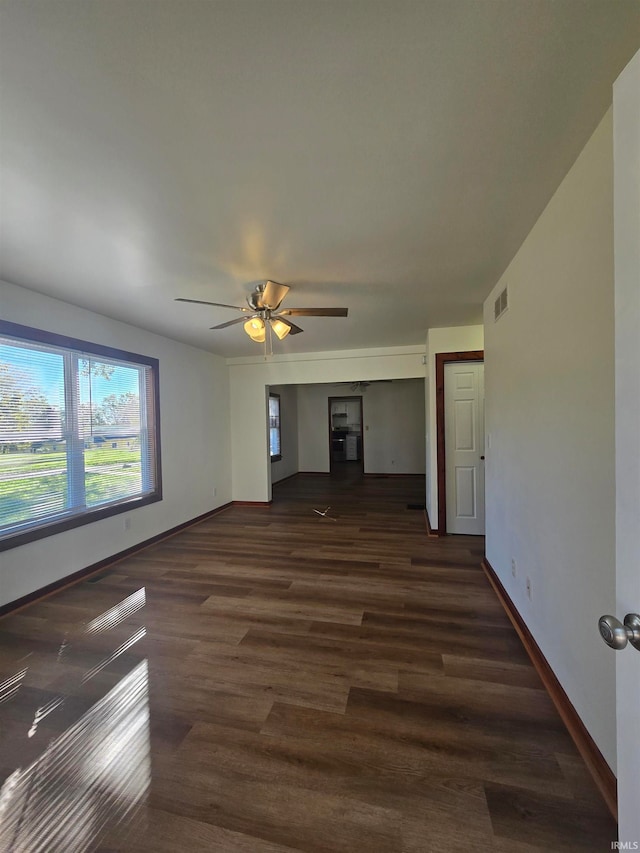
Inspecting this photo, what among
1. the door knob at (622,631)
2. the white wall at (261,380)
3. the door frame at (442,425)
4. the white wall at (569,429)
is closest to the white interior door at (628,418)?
the door knob at (622,631)

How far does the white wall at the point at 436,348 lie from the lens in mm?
3979

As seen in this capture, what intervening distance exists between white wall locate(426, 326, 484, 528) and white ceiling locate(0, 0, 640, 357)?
1778mm

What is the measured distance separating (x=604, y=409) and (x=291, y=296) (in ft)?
7.57

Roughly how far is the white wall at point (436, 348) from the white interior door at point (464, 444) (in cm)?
14

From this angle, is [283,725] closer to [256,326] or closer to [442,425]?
[256,326]

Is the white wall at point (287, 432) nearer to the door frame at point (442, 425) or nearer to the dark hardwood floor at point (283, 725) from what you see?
the door frame at point (442, 425)

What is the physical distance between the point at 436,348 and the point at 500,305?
148 centimetres

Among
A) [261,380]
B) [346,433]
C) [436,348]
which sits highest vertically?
[436,348]

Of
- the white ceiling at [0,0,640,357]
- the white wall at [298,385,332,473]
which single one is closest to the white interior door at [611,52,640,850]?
the white ceiling at [0,0,640,357]

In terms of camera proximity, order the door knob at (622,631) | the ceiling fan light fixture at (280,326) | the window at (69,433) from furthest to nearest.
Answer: the ceiling fan light fixture at (280,326)
the window at (69,433)
the door knob at (622,631)

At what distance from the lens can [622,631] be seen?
65cm

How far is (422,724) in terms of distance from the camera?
61.7 inches

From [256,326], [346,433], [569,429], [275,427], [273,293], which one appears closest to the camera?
[569,429]

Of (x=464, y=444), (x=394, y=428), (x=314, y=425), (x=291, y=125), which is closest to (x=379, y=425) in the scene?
(x=394, y=428)
